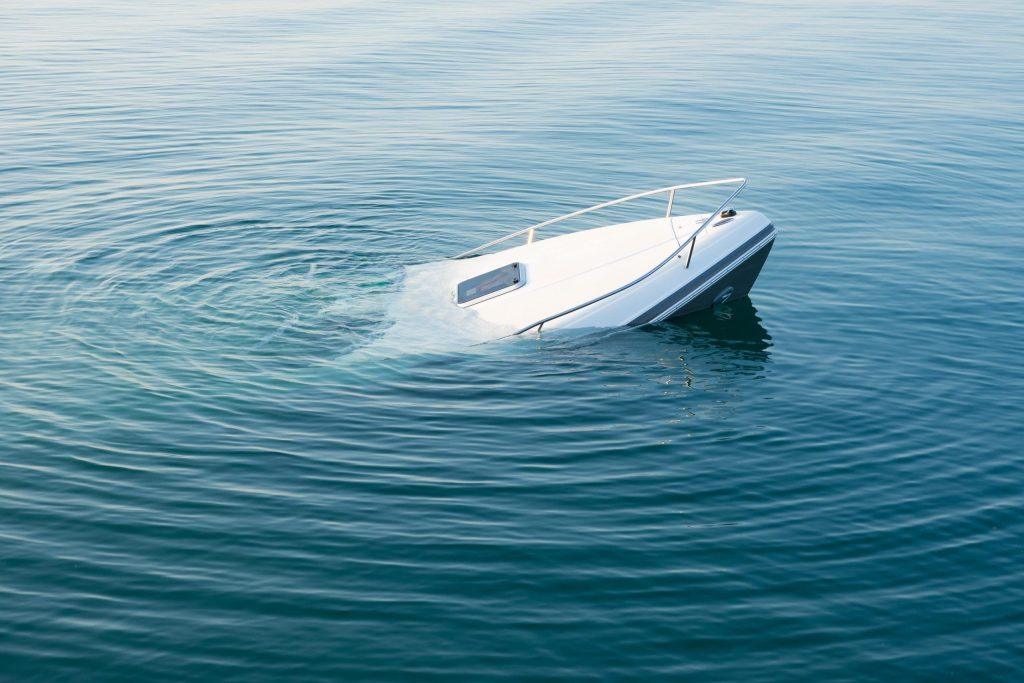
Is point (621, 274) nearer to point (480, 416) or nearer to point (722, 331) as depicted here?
point (722, 331)

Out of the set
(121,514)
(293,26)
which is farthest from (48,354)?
(293,26)

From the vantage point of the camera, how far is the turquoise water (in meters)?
11.5

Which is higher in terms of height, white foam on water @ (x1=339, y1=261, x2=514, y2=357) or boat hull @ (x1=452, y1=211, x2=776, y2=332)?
boat hull @ (x1=452, y1=211, x2=776, y2=332)

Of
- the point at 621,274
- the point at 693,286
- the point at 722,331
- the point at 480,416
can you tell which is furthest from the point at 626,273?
the point at 480,416

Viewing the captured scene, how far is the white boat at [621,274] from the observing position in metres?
18.9

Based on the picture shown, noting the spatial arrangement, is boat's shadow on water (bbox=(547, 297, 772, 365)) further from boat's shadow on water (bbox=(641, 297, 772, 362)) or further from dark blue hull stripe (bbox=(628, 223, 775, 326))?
dark blue hull stripe (bbox=(628, 223, 775, 326))

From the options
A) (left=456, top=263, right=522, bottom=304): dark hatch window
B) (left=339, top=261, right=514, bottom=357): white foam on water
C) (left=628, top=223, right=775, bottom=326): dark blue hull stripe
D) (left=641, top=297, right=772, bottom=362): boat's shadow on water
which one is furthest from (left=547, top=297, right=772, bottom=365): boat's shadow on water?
(left=456, top=263, right=522, bottom=304): dark hatch window

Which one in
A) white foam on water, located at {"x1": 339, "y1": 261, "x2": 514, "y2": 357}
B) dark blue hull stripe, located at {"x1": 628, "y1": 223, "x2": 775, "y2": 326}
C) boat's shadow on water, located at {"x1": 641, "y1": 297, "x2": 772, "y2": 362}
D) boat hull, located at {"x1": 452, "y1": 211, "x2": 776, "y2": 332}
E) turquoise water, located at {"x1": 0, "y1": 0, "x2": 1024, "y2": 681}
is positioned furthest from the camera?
dark blue hull stripe, located at {"x1": 628, "y1": 223, "x2": 775, "y2": 326}

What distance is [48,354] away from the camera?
57.9 feet

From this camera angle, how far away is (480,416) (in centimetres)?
1609

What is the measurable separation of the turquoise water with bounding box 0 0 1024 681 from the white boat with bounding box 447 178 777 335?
0.53 metres

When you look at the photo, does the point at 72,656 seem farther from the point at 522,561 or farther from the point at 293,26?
the point at 293,26

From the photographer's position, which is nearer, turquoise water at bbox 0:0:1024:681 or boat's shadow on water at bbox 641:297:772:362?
turquoise water at bbox 0:0:1024:681

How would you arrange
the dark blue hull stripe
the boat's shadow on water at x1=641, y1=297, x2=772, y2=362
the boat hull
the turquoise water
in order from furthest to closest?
the dark blue hull stripe → the boat's shadow on water at x1=641, y1=297, x2=772, y2=362 → the boat hull → the turquoise water
